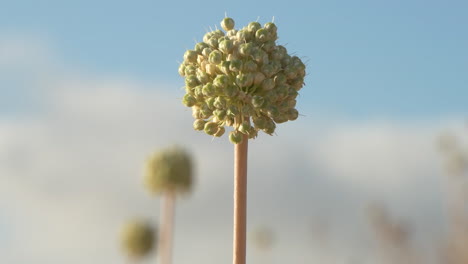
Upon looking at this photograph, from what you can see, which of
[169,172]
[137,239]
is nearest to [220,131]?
[169,172]

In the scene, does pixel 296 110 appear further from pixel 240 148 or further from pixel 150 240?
pixel 150 240

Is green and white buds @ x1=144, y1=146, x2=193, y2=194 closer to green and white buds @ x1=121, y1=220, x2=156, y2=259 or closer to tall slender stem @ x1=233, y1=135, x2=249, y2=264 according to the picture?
green and white buds @ x1=121, y1=220, x2=156, y2=259

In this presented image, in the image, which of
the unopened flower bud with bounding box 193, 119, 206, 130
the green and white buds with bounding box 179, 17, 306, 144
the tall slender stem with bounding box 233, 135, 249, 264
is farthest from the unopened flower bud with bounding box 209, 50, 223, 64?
the tall slender stem with bounding box 233, 135, 249, 264

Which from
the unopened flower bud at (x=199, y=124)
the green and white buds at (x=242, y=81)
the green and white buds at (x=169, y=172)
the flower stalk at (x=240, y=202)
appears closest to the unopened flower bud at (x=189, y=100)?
the green and white buds at (x=242, y=81)

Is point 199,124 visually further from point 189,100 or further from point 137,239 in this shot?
point 137,239

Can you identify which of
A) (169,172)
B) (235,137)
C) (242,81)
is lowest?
(235,137)
